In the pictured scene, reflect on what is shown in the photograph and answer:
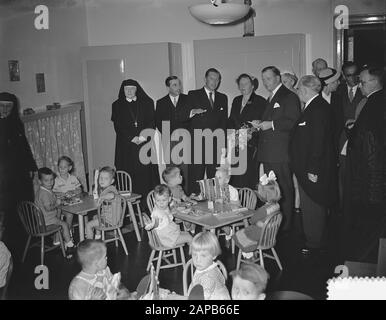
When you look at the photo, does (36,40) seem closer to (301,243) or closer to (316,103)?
(316,103)

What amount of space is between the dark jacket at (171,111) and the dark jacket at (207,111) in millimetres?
123

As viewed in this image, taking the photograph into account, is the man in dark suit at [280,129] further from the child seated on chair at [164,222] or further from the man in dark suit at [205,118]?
the child seated on chair at [164,222]

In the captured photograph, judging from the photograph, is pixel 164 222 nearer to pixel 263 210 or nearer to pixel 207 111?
pixel 263 210

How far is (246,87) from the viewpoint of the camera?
Answer: 5156mm

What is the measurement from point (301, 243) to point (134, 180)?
2.13m

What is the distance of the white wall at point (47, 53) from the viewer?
494cm

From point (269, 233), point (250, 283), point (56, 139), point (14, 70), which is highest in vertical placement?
point (14, 70)

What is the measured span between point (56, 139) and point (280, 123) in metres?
2.66

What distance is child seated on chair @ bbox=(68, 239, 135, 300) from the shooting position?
2402 mm

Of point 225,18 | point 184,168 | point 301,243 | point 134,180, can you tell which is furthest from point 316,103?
point 134,180

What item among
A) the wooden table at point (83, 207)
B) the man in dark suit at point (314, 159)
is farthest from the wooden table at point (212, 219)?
the wooden table at point (83, 207)

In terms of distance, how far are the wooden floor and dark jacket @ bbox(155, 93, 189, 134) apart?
1.55 metres

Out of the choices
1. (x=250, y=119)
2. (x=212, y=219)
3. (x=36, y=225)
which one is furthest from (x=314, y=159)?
(x=36, y=225)

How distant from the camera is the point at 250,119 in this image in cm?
514
